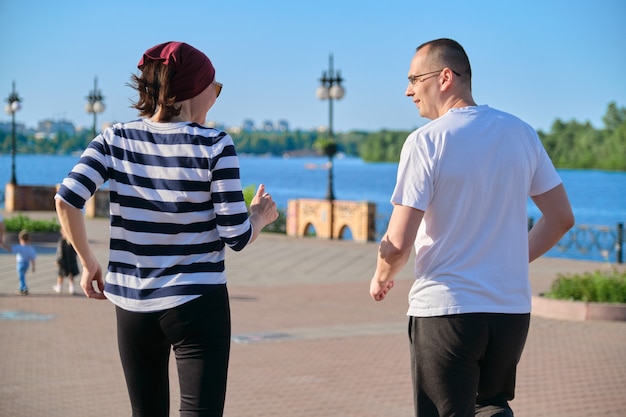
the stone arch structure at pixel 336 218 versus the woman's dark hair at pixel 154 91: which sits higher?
the woman's dark hair at pixel 154 91

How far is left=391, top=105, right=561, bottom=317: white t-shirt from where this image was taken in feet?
10.1

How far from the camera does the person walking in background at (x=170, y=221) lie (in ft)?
10.1

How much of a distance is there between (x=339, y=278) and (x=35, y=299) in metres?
5.28

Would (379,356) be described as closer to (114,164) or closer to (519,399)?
(519,399)

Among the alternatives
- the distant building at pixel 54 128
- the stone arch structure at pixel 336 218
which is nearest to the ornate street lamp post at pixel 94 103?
the stone arch structure at pixel 336 218

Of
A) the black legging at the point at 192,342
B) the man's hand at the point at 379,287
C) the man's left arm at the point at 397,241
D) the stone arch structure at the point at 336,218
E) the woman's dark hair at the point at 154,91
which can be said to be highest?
the woman's dark hair at the point at 154,91

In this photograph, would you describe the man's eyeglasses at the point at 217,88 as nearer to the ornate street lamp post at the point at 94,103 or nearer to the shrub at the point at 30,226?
the shrub at the point at 30,226

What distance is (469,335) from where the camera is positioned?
3.06m

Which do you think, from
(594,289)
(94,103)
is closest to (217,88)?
(594,289)

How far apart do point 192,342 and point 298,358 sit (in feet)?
17.0

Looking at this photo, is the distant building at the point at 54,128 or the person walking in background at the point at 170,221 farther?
the distant building at the point at 54,128

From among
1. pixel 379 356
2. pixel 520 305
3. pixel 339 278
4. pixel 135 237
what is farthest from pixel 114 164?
pixel 339 278

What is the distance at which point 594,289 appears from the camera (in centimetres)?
1119

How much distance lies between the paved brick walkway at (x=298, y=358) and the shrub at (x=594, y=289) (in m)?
0.55
